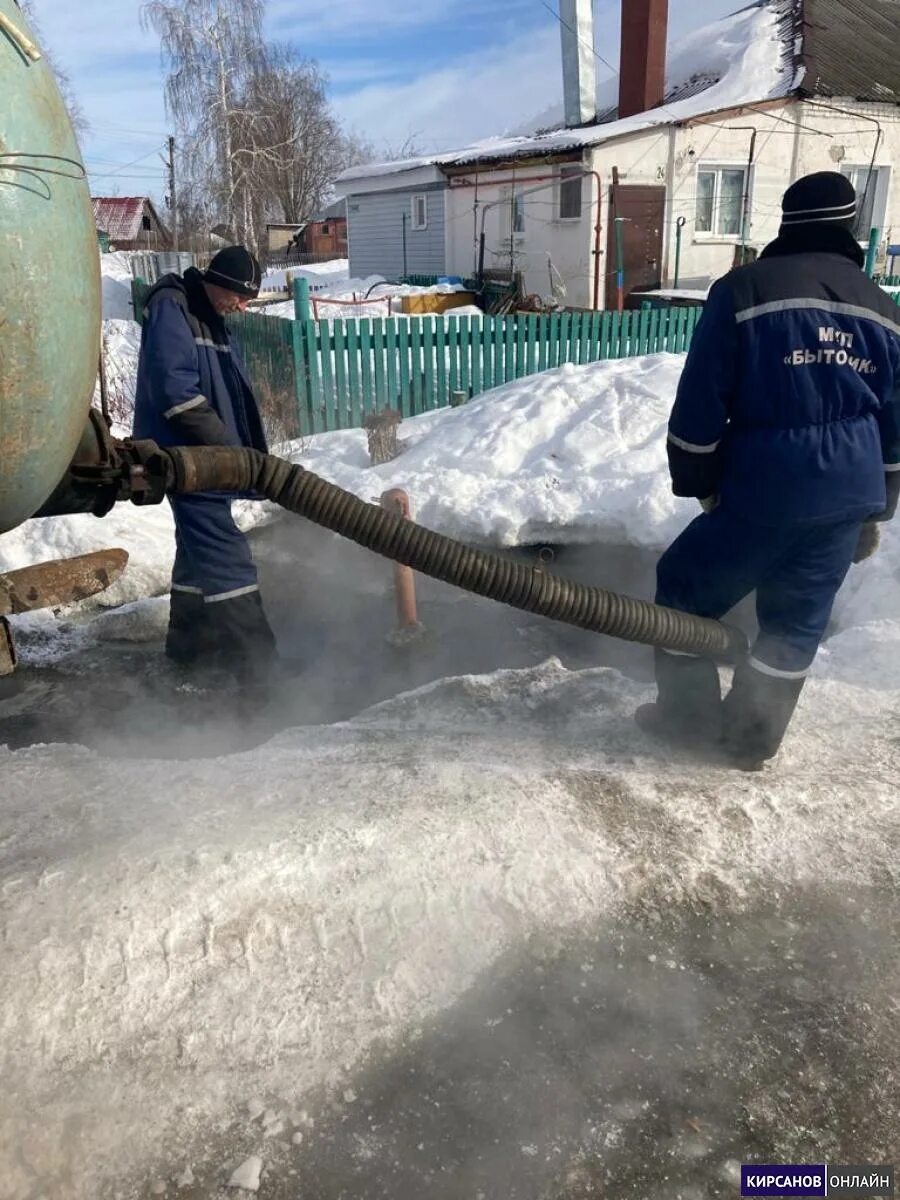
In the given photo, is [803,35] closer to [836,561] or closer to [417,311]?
[417,311]

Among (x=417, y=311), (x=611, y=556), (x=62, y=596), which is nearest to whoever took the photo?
(x=62, y=596)

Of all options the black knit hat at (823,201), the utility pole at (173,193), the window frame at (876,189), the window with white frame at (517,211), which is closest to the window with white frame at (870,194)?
the window frame at (876,189)

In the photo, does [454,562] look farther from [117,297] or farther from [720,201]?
[117,297]

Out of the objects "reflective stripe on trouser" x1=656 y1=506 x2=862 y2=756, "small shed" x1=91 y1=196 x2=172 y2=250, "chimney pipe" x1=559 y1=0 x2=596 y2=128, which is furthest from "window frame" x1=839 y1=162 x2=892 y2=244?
"small shed" x1=91 y1=196 x2=172 y2=250

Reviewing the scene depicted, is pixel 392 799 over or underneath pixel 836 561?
underneath

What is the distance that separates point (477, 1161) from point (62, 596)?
63.4 inches

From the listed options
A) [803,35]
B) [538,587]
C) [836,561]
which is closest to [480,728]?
[538,587]

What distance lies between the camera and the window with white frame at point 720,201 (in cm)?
1791

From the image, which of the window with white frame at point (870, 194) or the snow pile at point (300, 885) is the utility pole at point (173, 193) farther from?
the snow pile at point (300, 885)

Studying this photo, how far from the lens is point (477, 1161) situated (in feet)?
6.27

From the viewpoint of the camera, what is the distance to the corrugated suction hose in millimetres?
2930

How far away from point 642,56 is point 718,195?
3.73 m

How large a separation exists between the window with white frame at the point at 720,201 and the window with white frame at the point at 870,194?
2.43 metres

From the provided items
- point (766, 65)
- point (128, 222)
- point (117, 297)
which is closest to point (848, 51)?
point (766, 65)
